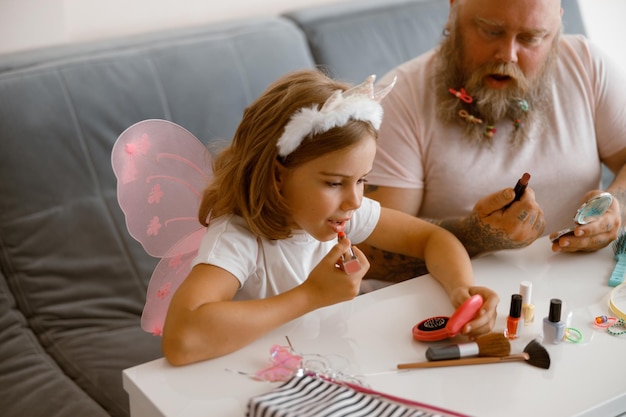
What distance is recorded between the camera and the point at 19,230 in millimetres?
1929

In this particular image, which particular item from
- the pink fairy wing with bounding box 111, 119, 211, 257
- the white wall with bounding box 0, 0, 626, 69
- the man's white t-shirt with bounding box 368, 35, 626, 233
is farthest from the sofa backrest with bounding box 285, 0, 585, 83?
the pink fairy wing with bounding box 111, 119, 211, 257

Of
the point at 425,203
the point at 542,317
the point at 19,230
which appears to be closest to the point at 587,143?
the point at 425,203

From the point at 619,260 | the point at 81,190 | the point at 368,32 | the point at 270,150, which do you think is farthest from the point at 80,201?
the point at 619,260

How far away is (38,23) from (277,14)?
803mm

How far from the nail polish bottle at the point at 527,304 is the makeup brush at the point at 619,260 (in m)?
0.21

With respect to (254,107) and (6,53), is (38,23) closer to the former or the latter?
(6,53)

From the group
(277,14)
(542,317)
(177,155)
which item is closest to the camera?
(542,317)

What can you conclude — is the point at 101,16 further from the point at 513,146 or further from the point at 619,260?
the point at 619,260

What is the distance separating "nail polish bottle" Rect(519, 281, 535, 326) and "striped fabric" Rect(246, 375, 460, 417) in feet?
1.15

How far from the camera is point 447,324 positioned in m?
1.34

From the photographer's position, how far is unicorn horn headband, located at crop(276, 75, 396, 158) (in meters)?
1.38

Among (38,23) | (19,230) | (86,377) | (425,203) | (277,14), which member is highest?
(38,23)

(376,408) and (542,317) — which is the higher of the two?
(376,408)

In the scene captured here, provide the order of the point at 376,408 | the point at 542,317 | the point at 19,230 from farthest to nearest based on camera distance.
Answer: the point at 19,230, the point at 542,317, the point at 376,408
